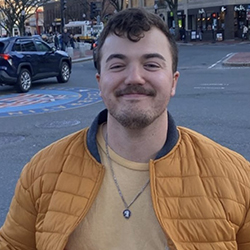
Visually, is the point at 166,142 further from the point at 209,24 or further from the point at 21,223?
the point at 209,24

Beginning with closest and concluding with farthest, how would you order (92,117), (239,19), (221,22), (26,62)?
(92,117) < (26,62) < (239,19) < (221,22)

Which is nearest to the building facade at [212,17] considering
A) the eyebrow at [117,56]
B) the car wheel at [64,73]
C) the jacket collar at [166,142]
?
the car wheel at [64,73]

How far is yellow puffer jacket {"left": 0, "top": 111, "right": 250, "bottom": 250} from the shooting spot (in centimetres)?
182

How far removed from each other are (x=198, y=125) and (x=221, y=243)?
6.81 metres

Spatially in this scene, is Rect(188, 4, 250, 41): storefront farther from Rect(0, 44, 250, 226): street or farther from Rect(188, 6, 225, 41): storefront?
Rect(0, 44, 250, 226): street

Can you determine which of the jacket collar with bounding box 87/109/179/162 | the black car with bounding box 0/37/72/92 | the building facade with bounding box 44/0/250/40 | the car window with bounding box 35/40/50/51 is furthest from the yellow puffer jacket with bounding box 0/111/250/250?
the building facade with bounding box 44/0/250/40

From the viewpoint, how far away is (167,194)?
1855 millimetres

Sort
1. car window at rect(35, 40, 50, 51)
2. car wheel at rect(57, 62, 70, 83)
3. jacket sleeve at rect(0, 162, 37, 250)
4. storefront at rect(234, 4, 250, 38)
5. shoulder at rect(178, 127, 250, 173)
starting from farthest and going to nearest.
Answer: storefront at rect(234, 4, 250, 38) < car wheel at rect(57, 62, 70, 83) < car window at rect(35, 40, 50, 51) < jacket sleeve at rect(0, 162, 37, 250) < shoulder at rect(178, 127, 250, 173)

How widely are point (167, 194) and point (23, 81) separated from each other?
1283cm

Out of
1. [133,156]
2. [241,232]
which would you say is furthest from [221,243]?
[133,156]

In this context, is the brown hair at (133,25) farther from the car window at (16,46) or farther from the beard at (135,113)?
the car window at (16,46)

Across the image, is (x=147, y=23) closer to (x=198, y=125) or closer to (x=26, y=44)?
(x=198, y=125)

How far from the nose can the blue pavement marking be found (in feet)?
29.2

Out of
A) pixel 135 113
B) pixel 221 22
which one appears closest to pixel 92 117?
pixel 135 113
